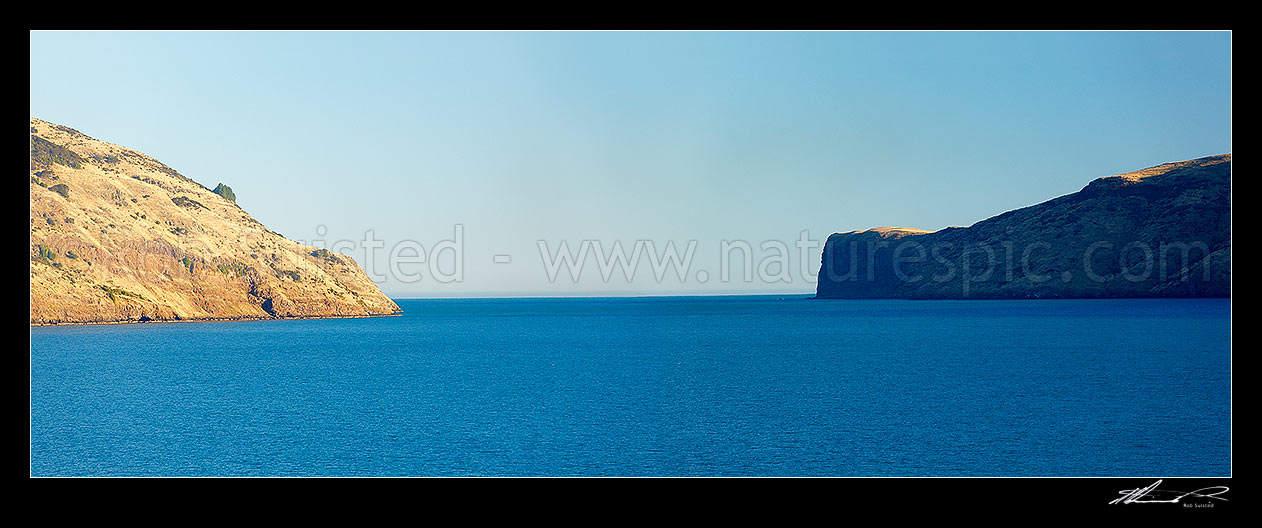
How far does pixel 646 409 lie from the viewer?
58.7 meters

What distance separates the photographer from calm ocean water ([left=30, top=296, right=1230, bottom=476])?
41875 mm

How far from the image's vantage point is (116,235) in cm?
18412
